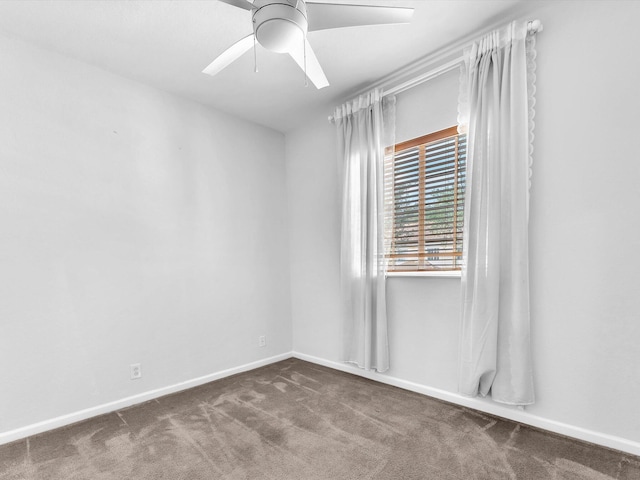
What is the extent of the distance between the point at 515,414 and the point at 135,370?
9.25 feet

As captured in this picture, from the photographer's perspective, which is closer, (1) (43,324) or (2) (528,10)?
(2) (528,10)

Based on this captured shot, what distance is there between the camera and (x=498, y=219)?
80.7 inches

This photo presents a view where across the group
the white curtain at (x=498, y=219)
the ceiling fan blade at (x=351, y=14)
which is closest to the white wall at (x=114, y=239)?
the ceiling fan blade at (x=351, y=14)

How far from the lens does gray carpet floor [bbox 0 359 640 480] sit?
163 centimetres

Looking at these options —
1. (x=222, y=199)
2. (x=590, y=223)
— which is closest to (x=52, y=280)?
(x=222, y=199)

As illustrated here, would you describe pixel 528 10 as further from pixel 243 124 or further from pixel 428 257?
pixel 243 124

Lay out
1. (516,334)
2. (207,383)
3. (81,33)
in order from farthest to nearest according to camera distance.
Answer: (207,383), (81,33), (516,334)

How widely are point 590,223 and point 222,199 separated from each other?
2.91m

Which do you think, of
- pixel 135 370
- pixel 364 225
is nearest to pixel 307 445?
pixel 135 370

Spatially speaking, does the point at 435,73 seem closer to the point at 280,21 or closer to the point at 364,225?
the point at 364,225

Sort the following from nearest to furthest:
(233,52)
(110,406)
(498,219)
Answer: (233,52)
(498,219)
(110,406)

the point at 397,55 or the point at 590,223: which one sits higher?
the point at 397,55

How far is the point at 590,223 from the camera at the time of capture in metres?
1.81

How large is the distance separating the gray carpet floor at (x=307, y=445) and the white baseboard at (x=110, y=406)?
59mm
